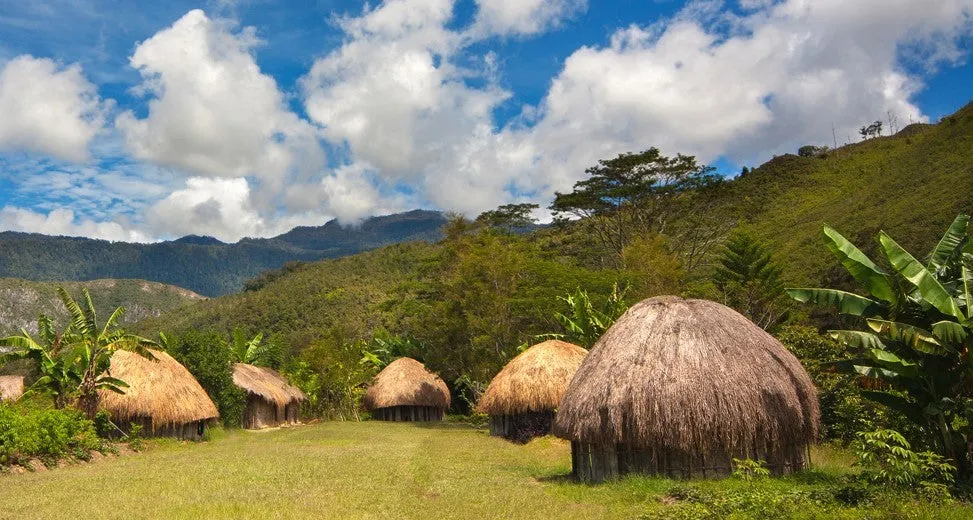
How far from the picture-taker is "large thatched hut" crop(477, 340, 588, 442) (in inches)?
918

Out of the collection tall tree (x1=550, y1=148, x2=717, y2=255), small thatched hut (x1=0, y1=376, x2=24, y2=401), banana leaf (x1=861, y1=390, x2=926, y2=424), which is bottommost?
banana leaf (x1=861, y1=390, x2=926, y2=424)

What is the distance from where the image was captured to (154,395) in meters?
24.0

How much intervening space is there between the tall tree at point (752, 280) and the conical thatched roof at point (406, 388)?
1628cm

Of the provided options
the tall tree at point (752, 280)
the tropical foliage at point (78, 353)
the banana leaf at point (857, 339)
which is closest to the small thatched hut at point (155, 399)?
the tropical foliage at point (78, 353)

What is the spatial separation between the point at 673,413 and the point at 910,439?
12.9 ft

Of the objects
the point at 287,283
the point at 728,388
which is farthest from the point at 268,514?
the point at 287,283

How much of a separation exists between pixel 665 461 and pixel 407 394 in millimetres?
27250

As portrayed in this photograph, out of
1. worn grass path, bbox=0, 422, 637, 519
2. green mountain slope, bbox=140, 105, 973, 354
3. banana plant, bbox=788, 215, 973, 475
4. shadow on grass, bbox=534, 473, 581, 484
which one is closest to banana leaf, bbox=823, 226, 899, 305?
banana plant, bbox=788, 215, 973, 475

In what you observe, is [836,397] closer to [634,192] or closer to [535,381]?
[535,381]

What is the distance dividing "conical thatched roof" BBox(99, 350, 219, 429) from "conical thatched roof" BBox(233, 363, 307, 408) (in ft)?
23.6

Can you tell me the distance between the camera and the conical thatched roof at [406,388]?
38.6m

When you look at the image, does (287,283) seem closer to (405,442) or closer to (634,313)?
(405,442)

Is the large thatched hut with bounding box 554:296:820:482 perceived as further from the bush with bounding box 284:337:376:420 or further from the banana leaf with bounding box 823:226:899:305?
the bush with bounding box 284:337:376:420

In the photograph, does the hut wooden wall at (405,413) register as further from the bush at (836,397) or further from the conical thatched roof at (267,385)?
the bush at (836,397)
